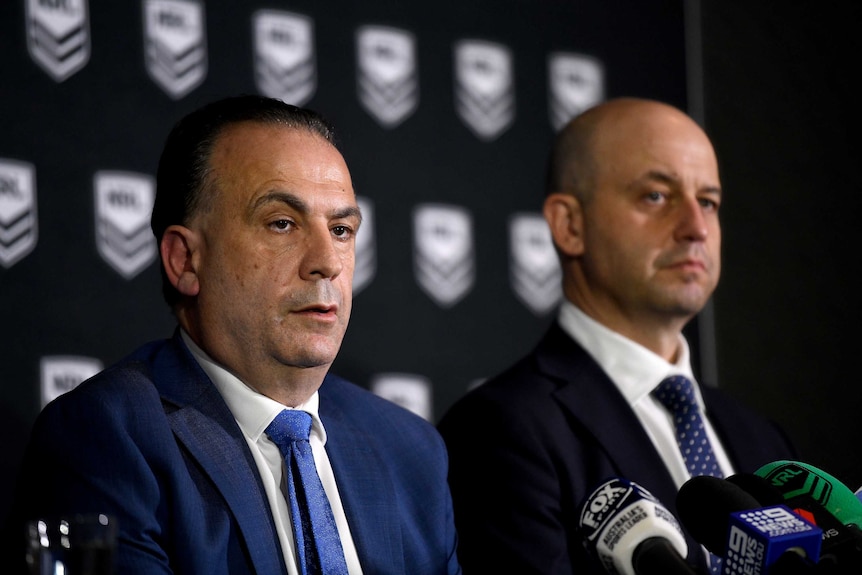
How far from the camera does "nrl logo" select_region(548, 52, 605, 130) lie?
3.42 metres

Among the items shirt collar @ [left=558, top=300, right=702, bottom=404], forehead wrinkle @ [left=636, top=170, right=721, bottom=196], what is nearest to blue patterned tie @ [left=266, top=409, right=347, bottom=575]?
shirt collar @ [left=558, top=300, right=702, bottom=404]

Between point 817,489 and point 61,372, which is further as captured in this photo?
point 61,372

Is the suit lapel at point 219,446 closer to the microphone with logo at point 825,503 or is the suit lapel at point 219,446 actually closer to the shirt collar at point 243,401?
the shirt collar at point 243,401

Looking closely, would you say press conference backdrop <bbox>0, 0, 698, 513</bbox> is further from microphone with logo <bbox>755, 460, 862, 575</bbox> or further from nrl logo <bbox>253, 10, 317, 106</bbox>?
microphone with logo <bbox>755, 460, 862, 575</bbox>

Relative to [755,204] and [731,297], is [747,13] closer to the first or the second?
[755,204]

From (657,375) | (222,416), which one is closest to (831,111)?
(657,375)

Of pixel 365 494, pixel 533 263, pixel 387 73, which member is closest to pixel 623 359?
pixel 533 263

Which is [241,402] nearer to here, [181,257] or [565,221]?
[181,257]

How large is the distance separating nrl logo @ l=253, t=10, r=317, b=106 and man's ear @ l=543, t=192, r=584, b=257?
0.70 m

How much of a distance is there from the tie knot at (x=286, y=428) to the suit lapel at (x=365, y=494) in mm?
126

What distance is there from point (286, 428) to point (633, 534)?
81 cm

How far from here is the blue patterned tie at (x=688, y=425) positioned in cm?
262

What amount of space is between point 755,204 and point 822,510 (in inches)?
98.9

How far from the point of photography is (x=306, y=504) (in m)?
1.97
